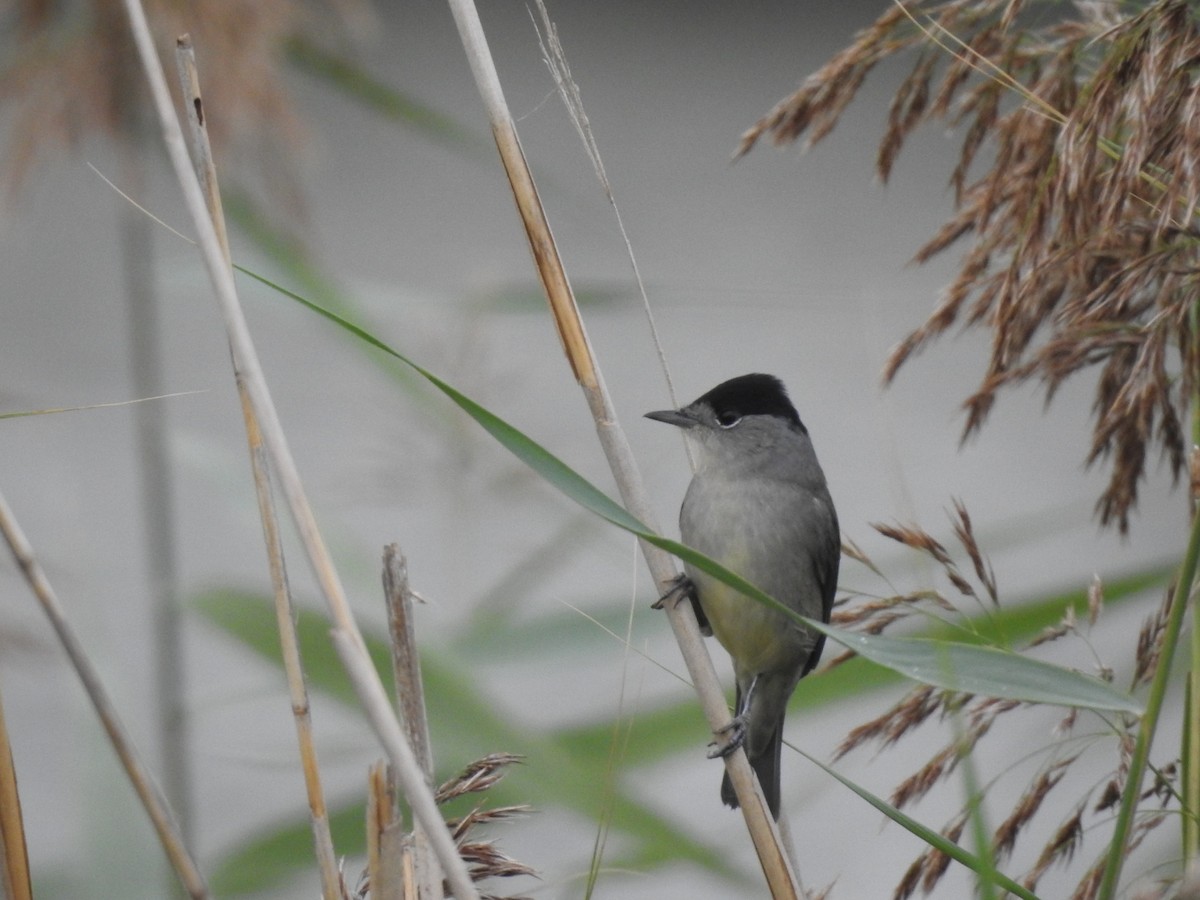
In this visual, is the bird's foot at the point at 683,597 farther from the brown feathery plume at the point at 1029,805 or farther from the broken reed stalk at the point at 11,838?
the broken reed stalk at the point at 11,838

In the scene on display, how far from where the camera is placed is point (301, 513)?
0.79m

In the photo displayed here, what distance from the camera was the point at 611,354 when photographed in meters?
3.17

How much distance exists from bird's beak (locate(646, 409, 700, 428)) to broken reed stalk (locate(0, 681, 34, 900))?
0.86m

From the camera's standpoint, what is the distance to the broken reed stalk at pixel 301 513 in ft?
2.38

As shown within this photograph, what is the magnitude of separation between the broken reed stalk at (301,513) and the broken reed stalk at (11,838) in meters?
0.23

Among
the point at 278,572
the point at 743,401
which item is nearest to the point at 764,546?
the point at 743,401

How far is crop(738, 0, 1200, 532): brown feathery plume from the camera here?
101 cm

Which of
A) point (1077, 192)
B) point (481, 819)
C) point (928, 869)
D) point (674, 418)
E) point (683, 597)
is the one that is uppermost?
point (1077, 192)

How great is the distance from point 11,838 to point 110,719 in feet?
0.41

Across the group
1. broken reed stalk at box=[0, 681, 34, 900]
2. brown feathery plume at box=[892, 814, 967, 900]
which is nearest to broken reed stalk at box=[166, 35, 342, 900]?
broken reed stalk at box=[0, 681, 34, 900]

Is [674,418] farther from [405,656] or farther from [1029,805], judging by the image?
[405,656]

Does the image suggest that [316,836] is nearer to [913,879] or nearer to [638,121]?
[913,879]

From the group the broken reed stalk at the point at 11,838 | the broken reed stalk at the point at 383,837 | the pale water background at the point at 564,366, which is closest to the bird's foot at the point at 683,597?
the broken reed stalk at the point at 383,837

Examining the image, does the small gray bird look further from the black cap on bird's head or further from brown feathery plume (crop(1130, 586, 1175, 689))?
brown feathery plume (crop(1130, 586, 1175, 689))
